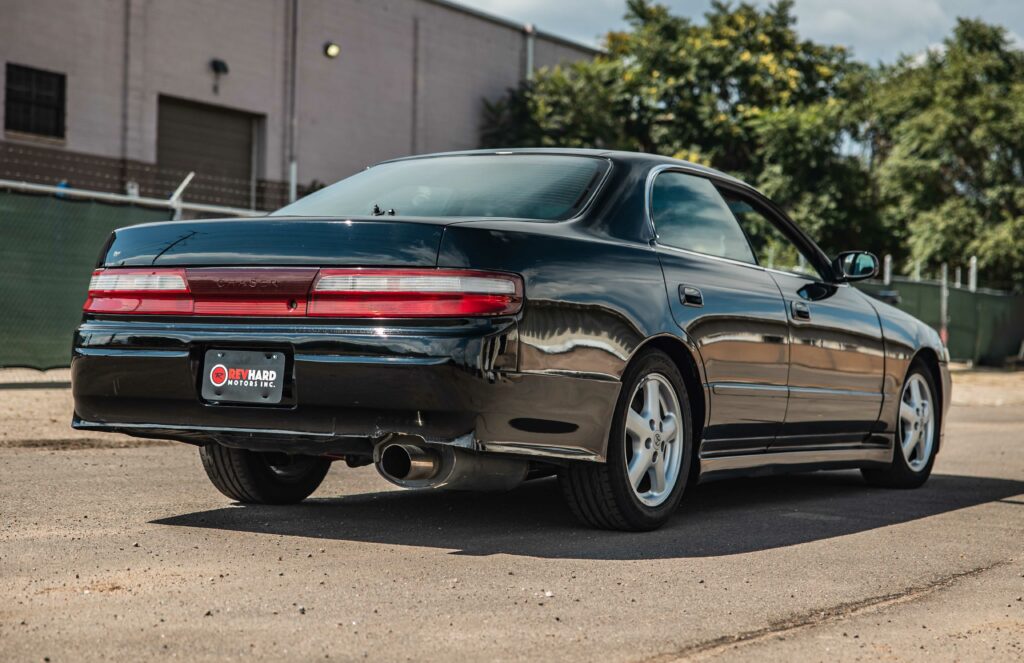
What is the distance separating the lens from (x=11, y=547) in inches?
197

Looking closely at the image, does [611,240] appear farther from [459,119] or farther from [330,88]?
[459,119]

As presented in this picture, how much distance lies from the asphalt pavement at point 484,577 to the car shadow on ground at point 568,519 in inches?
0.8

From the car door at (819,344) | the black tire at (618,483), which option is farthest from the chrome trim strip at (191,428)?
the car door at (819,344)

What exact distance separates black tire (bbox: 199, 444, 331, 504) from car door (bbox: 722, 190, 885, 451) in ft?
7.03

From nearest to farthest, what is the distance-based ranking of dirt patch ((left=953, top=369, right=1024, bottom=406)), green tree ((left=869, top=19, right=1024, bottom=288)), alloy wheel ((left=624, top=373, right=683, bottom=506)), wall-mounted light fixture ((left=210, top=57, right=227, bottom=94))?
alloy wheel ((left=624, top=373, right=683, bottom=506)) → dirt patch ((left=953, top=369, right=1024, bottom=406)) → wall-mounted light fixture ((left=210, top=57, right=227, bottom=94)) → green tree ((left=869, top=19, right=1024, bottom=288))

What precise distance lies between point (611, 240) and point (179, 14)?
22231 millimetres

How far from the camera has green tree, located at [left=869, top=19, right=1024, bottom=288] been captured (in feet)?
104

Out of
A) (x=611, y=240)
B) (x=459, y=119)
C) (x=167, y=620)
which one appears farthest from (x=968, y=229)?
(x=167, y=620)

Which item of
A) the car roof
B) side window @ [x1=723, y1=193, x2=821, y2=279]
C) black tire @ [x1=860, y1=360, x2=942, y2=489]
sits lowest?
black tire @ [x1=860, y1=360, x2=942, y2=489]

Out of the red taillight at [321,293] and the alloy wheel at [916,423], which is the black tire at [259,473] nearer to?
the red taillight at [321,293]

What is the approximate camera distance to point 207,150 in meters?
27.2

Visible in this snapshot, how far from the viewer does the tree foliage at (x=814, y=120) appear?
3219 centimetres

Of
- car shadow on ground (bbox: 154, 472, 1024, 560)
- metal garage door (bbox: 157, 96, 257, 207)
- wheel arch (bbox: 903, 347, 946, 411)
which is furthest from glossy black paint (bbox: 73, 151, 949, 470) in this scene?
metal garage door (bbox: 157, 96, 257, 207)

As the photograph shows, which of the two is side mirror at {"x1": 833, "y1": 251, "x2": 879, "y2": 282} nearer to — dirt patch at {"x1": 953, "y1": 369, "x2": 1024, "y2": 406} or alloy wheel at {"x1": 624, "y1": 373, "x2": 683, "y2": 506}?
alloy wheel at {"x1": 624, "y1": 373, "x2": 683, "y2": 506}
